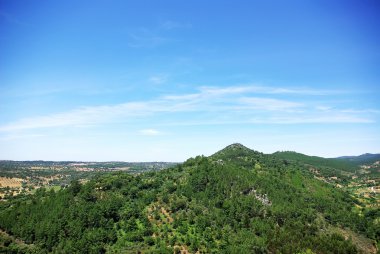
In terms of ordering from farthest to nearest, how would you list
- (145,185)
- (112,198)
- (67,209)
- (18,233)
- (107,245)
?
(145,185), (112,198), (67,209), (18,233), (107,245)

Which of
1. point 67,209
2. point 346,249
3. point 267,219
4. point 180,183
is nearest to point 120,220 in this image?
point 67,209

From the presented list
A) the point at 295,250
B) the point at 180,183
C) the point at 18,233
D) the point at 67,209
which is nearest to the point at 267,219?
the point at 295,250

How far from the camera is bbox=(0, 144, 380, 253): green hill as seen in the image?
120 meters

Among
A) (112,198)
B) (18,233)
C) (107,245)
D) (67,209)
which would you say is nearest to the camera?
(107,245)

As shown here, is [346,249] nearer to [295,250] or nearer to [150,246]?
[295,250]

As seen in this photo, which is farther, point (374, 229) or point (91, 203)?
point (374, 229)

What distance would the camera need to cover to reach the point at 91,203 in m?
140

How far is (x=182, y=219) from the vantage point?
135 metres

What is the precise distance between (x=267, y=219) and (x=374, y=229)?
2857 inches

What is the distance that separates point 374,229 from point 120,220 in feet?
481

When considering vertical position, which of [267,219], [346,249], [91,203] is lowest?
[346,249]

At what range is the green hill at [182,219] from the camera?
119875 millimetres

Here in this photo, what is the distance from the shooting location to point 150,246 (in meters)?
118

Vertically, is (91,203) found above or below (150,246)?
above
